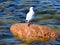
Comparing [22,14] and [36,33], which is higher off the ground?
[22,14]

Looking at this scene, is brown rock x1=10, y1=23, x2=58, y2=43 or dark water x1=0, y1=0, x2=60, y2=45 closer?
brown rock x1=10, y1=23, x2=58, y2=43

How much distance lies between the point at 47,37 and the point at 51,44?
0.47 meters

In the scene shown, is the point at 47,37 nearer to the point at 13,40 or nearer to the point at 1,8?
the point at 13,40

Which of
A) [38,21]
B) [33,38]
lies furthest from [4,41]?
[38,21]

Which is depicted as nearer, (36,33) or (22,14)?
(36,33)

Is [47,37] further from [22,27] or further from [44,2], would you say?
[44,2]

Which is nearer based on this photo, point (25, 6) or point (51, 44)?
point (51, 44)

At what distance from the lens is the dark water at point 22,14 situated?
1123cm

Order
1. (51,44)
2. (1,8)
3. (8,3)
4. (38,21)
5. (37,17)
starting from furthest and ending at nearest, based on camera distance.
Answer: (8,3) < (1,8) < (37,17) < (38,21) < (51,44)

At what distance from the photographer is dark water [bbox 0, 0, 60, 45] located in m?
11.2

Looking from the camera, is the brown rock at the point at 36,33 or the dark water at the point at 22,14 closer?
the brown rock at the point at 36,33

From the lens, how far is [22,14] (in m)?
14.9


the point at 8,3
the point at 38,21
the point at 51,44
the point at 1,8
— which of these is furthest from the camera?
the point at 8,3

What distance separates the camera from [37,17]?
14.5 meters
